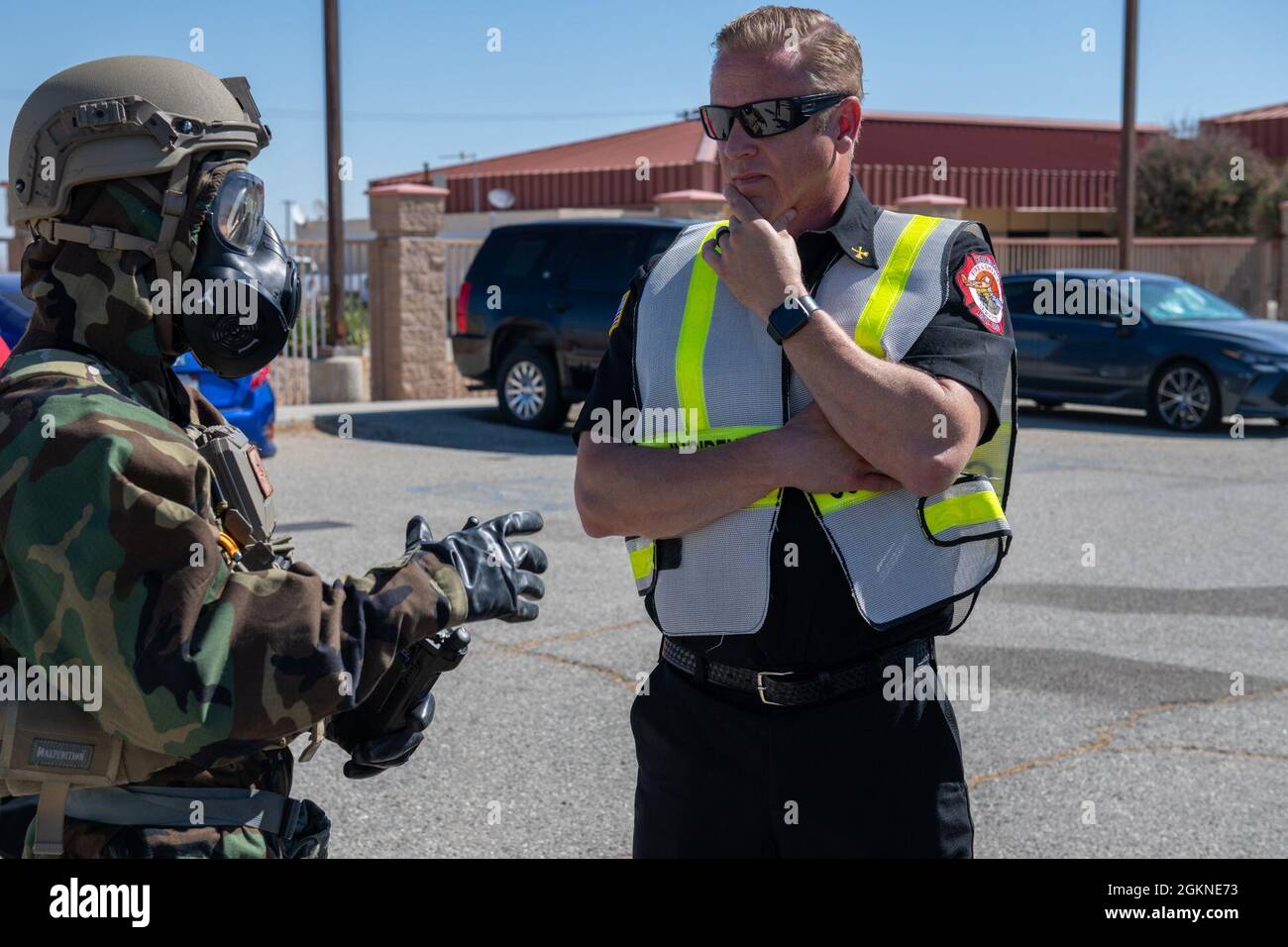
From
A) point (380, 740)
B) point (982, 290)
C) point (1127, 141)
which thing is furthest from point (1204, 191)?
point (380, 740)

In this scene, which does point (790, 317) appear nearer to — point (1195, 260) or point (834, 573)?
point (834, 573)

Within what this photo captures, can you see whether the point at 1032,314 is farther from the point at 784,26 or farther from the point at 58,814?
the point at 58,814

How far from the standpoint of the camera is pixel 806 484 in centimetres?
249

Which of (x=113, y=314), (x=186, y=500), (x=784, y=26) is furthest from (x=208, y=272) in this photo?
(x=784, y=26)

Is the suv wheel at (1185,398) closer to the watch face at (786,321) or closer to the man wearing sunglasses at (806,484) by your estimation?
the man wearing sunglasses at (806,484)

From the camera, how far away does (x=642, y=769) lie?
2.74 meters

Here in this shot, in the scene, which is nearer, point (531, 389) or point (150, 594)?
point (150, 594)

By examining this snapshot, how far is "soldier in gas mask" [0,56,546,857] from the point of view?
1.82m

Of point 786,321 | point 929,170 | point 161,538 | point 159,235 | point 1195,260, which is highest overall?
point 929,170

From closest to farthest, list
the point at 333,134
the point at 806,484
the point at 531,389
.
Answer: the point at 806,484, the point at 531,389, the point at 333,134

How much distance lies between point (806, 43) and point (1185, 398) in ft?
42.8

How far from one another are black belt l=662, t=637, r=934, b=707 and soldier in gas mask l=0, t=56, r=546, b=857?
0.57m
